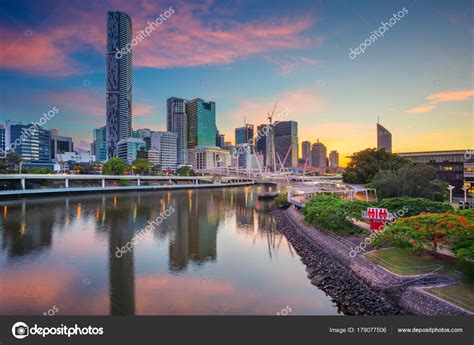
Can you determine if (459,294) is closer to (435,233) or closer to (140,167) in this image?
(435,233)

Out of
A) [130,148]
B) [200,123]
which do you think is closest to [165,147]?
[130,148]

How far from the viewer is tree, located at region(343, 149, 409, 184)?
3381 centimetres

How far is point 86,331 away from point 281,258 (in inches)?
419

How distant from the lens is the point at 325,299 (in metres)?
10.1

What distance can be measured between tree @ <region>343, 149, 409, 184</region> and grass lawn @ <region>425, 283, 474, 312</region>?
90.6 ft

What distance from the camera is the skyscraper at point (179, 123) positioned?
525ft

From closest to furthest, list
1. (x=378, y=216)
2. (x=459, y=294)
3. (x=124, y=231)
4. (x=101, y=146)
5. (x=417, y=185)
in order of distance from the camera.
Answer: (x=459, y=294) < (x=378, y=216) < (x=124, y=231) < (x=417, y=185) < (x=101, y=146)

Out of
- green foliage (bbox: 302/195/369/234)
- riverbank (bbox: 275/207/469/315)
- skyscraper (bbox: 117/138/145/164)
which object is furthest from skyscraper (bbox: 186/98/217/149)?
riverbank (bbox: 275/207/469/315)

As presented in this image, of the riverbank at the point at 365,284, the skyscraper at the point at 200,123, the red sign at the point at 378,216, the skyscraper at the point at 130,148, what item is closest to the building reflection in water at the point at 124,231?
the riverbank at the point at 365,284

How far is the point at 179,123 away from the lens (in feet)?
566
